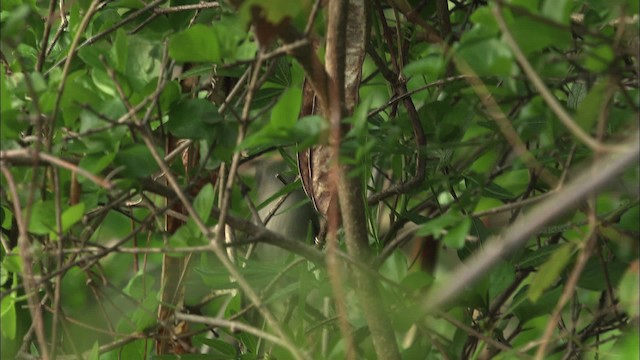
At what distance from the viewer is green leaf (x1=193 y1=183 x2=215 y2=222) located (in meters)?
1.04

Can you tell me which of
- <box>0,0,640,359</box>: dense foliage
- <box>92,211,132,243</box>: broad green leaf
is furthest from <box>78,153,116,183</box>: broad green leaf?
<box>92,211,132,243</box>: broad green leaf

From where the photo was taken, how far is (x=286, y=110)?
982mm

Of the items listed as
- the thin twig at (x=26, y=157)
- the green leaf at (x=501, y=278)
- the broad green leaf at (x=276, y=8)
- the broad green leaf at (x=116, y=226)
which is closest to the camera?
the broad green leaf at (x=276, y=8)

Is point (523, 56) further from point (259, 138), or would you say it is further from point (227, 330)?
point (227, 330)

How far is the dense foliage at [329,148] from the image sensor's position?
96 centimetres

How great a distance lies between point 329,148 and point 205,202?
16 centimetres

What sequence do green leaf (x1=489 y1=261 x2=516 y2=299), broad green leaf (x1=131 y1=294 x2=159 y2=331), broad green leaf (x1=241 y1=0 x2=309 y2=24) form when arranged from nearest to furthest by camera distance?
broad green leaf (x1=241 y1=0 x2=309 y2=24)
green leaf (x1=489 y1=261 x2=516 y2=299)
broad green leaf (x1=131 y1=294 x2=159 y2=331)

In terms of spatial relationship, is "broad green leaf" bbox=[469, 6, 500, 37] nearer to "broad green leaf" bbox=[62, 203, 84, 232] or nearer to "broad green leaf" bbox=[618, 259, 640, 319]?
"broad green leaf" bbox=[618, 259, 640, 319]

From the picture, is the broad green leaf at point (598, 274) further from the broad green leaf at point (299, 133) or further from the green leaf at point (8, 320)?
the green leaf at point (8, 320)

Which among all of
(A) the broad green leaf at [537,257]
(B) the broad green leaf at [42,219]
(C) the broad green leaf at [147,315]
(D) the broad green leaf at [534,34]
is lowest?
(C) the broad green leaf at [147,315]

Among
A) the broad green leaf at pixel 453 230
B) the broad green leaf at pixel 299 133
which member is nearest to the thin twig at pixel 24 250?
the broad green leaf at pixel 299 133

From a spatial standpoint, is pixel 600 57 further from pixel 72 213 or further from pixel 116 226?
pixel 116 226

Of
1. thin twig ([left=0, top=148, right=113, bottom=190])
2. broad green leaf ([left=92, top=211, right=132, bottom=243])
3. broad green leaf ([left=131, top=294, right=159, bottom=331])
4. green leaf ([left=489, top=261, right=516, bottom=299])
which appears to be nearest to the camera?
thin twig ([left=0, top=148, right=113, bottom=190])

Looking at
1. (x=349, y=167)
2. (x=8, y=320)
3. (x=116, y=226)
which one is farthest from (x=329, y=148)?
(x=116, y=226)
